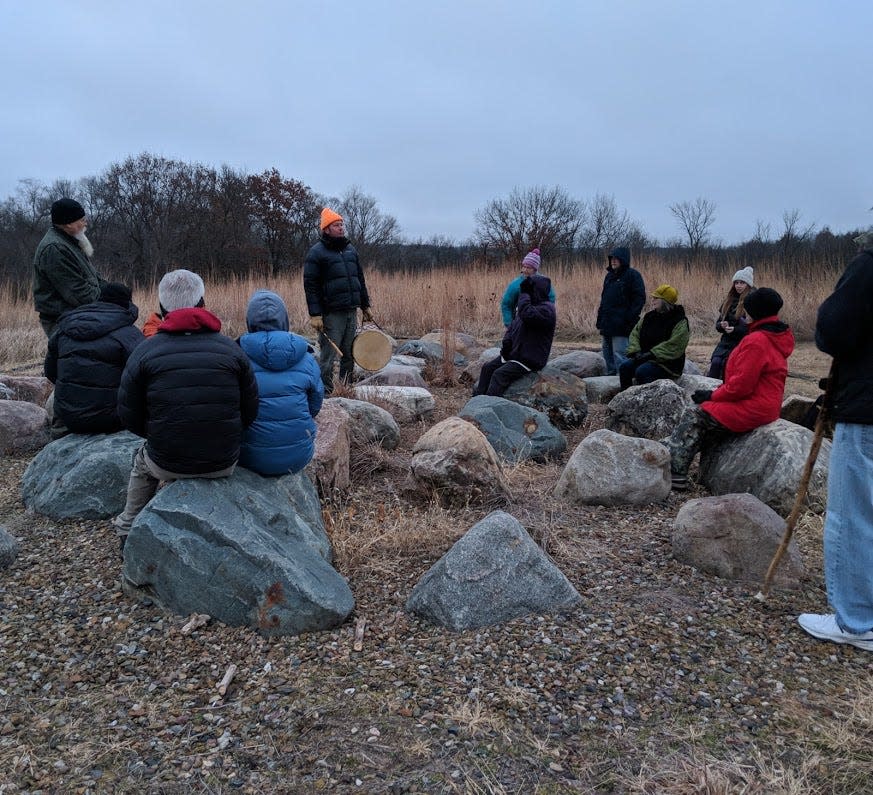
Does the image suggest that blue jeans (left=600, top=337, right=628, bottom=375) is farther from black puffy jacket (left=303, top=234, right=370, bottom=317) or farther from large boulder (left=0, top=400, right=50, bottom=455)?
large boulder (left=0, top=400, right=50, bottom=455)

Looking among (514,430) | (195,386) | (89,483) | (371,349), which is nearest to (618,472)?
(514,430)

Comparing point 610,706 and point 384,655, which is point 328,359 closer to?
point 384,655

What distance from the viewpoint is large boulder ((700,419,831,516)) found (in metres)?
4.21

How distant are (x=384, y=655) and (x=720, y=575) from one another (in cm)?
166

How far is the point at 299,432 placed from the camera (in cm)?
350

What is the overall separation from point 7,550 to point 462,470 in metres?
2.39

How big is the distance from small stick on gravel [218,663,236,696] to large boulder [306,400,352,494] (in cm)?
165

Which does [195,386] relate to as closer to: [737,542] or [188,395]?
[188,395]

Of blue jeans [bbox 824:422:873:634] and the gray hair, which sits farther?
the gray hair

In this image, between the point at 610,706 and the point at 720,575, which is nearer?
the point at 610,706

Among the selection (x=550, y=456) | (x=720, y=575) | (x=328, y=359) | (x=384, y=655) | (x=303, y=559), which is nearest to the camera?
(x=384, y=655)

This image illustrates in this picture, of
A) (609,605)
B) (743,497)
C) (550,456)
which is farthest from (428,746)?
(550,456)

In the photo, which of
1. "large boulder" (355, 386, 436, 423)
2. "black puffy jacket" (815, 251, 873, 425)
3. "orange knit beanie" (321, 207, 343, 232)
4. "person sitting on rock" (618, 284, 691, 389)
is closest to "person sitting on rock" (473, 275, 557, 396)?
"large boulder" (355, 386, 436, 423)

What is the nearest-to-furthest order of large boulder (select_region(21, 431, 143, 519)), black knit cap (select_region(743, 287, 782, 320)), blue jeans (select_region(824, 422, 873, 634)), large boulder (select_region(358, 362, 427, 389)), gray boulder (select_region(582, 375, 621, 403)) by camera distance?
blue jeans (select_region(824, 422, 873, 634)) → large boulder (select_region(21, 431, 143, 519)) → black knit cap (select_region(743, 287, 782, 320)) → large boulder (select_region(358, 362, 427, 389)) → gray boulder (select_region(582, 375, 621, 403))
